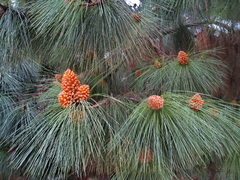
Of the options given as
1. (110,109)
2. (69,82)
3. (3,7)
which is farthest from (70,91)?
(3,7)

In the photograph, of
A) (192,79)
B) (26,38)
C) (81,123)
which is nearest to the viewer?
(81,123)

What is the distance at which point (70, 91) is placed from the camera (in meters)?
0.44

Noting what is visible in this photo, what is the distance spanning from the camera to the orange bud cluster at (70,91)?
1.43 feet

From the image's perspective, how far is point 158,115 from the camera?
48 centimetres

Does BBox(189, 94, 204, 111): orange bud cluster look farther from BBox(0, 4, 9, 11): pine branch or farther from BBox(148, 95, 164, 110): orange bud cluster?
BBox(0, 4, 9, 11): pine branch

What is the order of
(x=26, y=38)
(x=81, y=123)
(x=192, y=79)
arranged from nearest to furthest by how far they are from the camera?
1. (x=81, y=123)
2. (x=26, y=38)
3. (x=192, y=79)

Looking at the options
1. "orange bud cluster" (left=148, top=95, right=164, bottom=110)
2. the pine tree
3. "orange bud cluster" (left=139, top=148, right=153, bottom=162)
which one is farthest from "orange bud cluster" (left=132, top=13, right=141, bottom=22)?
"orange bud cluster" (left=139, top=148, right=153, bottom=162)

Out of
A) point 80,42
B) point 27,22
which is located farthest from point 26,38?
point 80,42

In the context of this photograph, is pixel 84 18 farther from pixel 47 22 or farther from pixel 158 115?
pixel 158 115

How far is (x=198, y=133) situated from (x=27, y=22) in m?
0.52

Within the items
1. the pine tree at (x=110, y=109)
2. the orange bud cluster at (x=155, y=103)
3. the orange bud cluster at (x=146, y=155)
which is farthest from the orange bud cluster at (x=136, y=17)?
the orange bud cluster at (x=146, y=155)

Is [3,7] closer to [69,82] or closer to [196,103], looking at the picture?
[69,82]

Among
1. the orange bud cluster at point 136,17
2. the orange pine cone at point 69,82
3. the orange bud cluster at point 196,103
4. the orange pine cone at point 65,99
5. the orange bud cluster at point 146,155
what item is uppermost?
the orange bud cluster at point 136,17

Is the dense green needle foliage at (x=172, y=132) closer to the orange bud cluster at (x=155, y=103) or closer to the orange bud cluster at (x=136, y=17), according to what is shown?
the orange bud cluster at (x=155, y=103)
